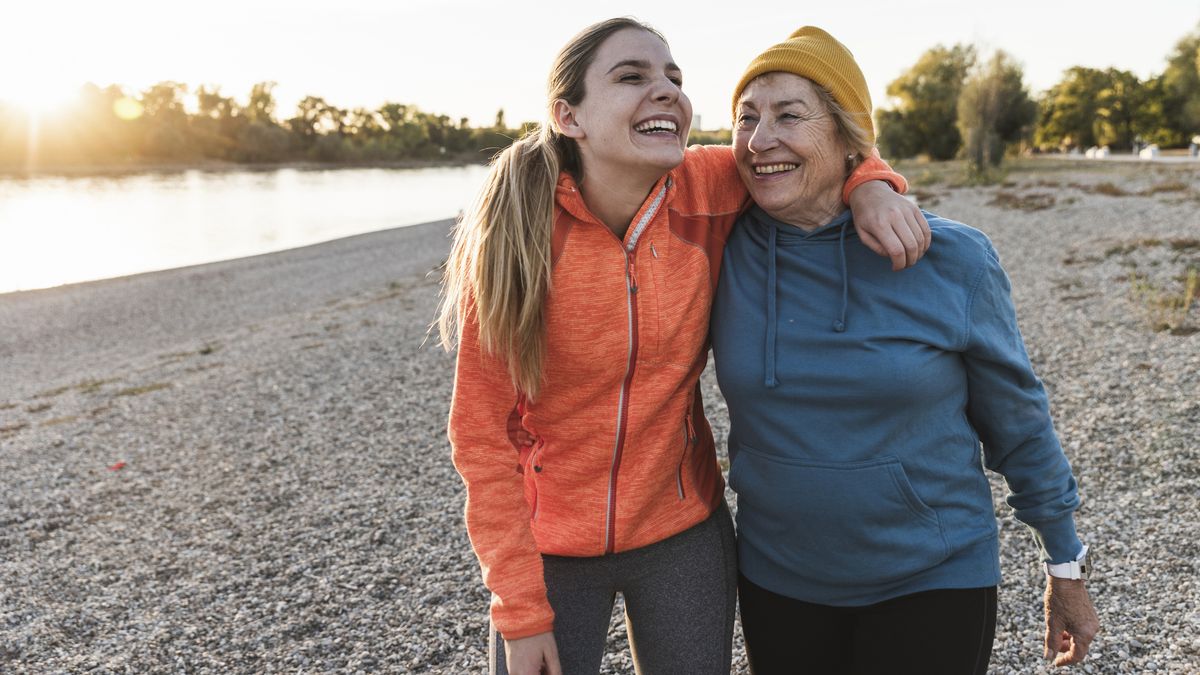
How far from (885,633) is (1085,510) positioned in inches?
167

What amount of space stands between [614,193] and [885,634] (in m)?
1.34

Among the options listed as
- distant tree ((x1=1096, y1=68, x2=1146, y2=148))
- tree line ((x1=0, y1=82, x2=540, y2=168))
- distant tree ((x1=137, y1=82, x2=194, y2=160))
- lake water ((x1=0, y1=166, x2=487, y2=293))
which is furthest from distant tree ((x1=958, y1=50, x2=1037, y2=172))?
distant tree ((x1=137, y1=82, x2=194, y2=160))

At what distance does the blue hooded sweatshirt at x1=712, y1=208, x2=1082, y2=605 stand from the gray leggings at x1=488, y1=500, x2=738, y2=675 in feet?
0.92

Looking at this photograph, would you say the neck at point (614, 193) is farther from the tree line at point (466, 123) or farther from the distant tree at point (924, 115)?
the distant tree at point (924, 115)

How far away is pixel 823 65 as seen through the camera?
210cm

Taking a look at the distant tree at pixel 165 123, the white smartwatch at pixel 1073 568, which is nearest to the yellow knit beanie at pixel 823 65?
the white smartwatch at pixel 1073 568

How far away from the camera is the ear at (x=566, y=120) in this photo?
219 centimetres

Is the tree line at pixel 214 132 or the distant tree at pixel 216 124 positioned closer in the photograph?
the tree line at pixel 214 132

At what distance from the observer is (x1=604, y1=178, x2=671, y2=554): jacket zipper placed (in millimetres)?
2088

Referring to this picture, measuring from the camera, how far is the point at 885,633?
197 cm

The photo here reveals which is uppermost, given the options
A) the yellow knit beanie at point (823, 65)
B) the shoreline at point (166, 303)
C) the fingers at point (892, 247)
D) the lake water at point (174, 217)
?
the yellow knit beanie at point (823, 65)

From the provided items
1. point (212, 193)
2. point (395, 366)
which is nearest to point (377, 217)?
point (212, 193)

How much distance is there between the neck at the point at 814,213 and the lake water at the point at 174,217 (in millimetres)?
25346

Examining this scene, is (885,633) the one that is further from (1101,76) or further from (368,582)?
(1101,76)
